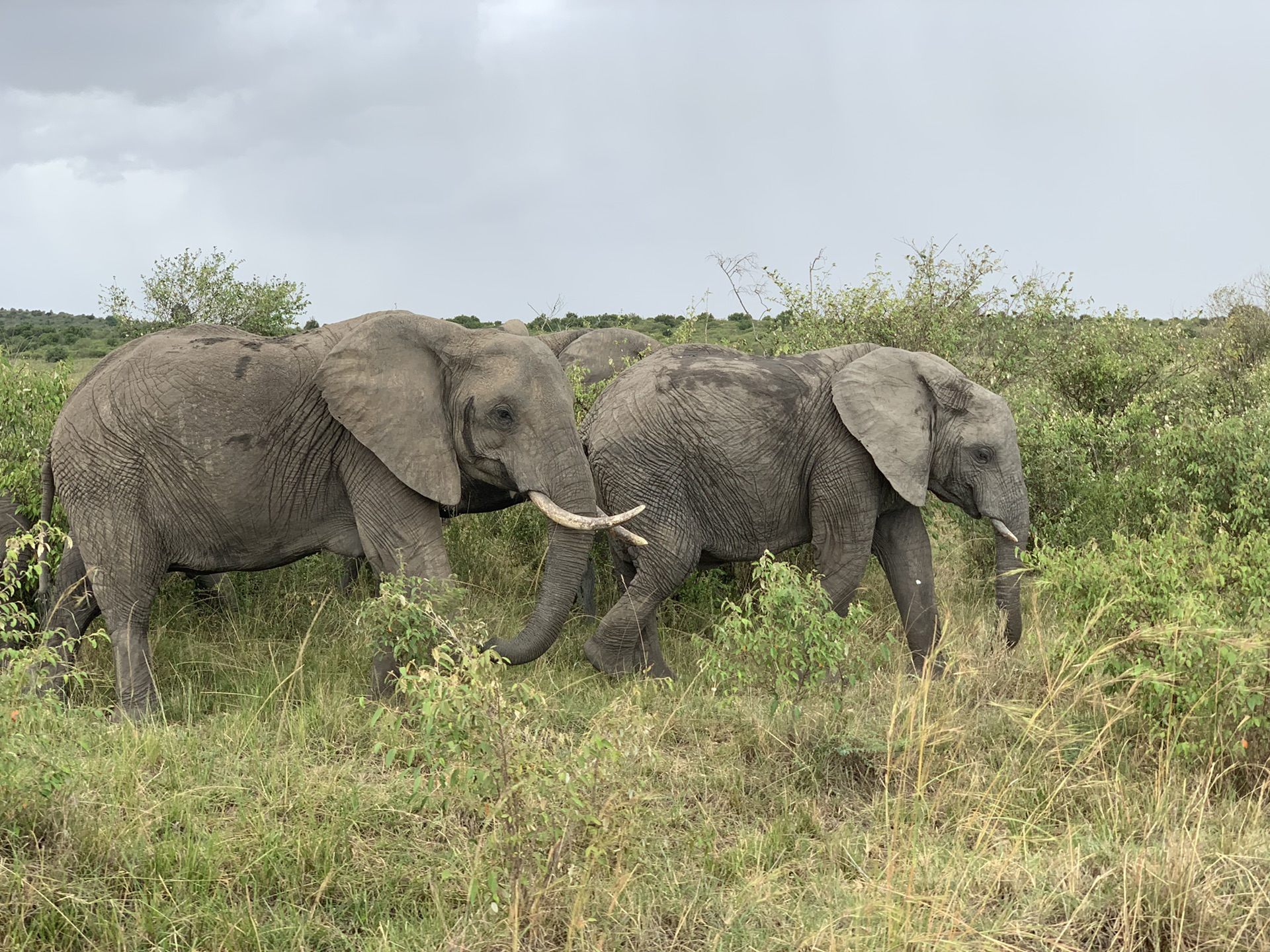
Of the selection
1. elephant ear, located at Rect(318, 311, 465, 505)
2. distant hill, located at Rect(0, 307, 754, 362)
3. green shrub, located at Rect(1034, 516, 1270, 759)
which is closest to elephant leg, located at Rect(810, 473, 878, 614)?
green shrub, located at Rect(1034, 516, 1270, 759)

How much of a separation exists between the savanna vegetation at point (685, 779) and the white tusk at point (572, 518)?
0.75 m

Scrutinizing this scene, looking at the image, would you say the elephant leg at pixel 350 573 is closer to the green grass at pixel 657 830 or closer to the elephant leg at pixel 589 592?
the elephant leg at pixel 589 592

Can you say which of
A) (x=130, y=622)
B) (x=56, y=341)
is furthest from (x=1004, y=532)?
(x=56, y=341)

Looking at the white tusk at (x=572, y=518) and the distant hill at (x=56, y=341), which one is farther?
the distant hill at (x=56, y=341)

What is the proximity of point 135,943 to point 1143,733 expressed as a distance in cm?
480

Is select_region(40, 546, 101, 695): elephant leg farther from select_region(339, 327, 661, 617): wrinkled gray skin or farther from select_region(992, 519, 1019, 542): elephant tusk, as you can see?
select_region(992, 519, 1019, 542): elephant tusk

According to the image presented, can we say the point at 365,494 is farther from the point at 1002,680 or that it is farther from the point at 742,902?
the point at 1002,680

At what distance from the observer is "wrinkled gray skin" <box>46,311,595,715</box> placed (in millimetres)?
6648

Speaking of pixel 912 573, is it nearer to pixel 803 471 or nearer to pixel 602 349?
pixel 803 471

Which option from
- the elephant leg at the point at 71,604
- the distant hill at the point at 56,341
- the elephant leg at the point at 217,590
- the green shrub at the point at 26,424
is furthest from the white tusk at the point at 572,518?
the distant hill at the point at 56,341

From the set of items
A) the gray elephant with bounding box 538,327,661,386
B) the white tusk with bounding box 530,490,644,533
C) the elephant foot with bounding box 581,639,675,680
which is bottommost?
the elephant foot with bounding box 581,639,675,680

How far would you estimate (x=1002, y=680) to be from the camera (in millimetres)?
6832

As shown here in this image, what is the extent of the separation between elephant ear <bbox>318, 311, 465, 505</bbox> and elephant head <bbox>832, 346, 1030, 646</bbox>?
2856mm

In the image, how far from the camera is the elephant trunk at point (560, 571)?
6.76 metres
